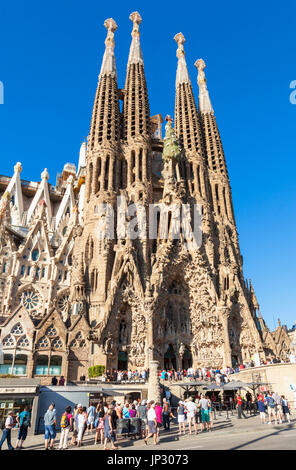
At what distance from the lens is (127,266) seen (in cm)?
3250

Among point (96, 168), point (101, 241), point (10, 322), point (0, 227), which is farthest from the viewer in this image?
point (96, 168)

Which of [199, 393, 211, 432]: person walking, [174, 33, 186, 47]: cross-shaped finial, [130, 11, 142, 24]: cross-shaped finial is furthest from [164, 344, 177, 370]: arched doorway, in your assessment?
[174, 33, 186, 47]: cross-shaped finial

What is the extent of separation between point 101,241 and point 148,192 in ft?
29.3

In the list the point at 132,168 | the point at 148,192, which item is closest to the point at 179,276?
the point at 148,192

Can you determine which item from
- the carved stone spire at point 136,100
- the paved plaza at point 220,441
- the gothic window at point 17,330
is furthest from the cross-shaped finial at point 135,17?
the paved plaza at point 220,441

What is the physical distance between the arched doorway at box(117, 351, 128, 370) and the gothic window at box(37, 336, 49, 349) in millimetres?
6936

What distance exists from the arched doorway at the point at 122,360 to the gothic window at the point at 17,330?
28.8 ft

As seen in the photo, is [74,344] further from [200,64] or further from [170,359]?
[200,64]

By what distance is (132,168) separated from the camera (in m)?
41.0

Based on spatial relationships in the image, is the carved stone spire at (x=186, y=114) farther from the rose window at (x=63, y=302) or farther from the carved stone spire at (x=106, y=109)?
the rose window at (x=63, y=302)

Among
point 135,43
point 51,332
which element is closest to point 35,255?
point 51,332

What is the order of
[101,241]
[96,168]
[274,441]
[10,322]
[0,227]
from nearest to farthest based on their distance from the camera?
1. [274,441]
2. [10,322]
3. [101,241]
4. [0,227]
5. [96,168]

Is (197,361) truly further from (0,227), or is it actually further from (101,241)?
(0,227)
